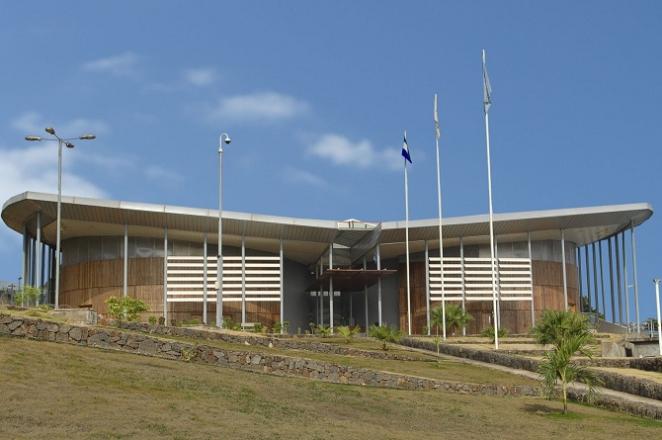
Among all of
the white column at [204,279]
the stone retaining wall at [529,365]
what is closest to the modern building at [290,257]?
the white column at [204,279]

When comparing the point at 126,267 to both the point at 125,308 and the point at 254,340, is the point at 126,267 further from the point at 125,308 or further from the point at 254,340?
the point at 254,340

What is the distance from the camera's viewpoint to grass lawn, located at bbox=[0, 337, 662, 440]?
1916 cm

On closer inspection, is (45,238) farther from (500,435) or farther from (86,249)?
(500,435)

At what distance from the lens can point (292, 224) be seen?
72.1 m

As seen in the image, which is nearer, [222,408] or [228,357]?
[222,408]

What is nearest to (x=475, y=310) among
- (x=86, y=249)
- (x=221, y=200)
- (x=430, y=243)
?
(x=430, y=243)

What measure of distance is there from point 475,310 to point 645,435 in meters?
54.8

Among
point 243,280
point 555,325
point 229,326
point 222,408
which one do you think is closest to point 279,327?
point 229,326

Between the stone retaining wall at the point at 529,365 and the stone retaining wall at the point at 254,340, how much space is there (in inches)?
160

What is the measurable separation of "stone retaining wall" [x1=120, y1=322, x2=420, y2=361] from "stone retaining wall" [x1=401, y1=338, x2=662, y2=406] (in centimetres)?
407

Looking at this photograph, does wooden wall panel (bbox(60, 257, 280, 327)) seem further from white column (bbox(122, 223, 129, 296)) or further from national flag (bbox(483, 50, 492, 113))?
national flag (bbox(483, 50, 492, 113))

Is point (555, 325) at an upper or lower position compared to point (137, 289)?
lower

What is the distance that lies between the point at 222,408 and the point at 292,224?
50187 millimetres

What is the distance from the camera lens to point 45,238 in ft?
252
